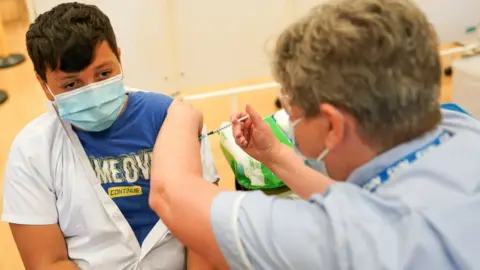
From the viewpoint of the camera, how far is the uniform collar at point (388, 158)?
3.20 ft

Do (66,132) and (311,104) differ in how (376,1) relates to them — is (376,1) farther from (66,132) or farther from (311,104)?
(66,132)

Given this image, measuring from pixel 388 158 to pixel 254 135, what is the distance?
0.53 metres

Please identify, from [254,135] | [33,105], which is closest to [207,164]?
[254,135]

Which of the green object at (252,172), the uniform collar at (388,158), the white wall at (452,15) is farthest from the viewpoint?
the white wall at (452,15)

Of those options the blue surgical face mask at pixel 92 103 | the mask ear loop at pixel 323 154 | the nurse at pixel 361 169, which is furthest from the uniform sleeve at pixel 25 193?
the mask ear loop at pixel 323 154

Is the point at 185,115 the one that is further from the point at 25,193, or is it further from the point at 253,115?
the point at 25,193

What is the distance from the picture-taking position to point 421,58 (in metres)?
0.94

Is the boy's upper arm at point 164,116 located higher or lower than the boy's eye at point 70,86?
lower

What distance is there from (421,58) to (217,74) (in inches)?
78.1

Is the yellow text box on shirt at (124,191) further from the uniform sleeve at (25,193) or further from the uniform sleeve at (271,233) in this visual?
the uniform sleeve at (271,233)

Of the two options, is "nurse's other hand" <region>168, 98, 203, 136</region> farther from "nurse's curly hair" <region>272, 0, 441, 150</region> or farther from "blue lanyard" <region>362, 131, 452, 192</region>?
"blue lanyard" <region>362, 131, 452, 192</region>

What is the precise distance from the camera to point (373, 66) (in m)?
0.92

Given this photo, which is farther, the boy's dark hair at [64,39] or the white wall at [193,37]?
the white wall at [193,37]

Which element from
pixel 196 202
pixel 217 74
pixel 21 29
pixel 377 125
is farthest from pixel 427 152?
pixel 21 29
